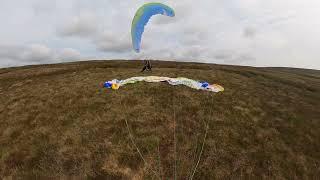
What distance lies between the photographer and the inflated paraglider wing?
20688 millimetres

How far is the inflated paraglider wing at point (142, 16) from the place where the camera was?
814 inches

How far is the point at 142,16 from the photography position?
67.9ft

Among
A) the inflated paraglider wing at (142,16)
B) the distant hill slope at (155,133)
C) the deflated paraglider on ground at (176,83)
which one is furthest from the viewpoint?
the deflated paraglider on ground at (176,83)

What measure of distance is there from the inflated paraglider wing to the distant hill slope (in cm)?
681

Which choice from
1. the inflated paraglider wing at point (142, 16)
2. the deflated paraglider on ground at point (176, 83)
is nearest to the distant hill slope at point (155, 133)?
the deflated paraglider on ground at point (176, 83)

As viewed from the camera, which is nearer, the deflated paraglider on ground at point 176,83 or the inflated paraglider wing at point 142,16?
the inflated paraglider wing at point 142,16

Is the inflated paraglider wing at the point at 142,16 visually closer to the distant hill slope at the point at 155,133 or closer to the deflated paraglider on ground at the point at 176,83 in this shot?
the distant hill slope at the point at 155,133

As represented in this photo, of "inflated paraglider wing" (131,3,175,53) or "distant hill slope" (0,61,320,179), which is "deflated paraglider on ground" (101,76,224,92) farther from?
"inflated paraglider wing" (131,3,175,53)

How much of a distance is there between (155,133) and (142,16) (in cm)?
892

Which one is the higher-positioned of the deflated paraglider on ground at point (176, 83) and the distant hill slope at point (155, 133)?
the deflated paraglider on ground at point (176, 83)

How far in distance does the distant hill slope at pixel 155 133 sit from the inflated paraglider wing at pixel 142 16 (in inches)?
268

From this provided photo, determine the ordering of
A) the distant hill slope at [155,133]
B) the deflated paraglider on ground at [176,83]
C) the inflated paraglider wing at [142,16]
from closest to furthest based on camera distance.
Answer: the distant hill slope at [155,133] < the inflated paraglider wing at [142,16] < the deflated paraglider on ground at [176,83]

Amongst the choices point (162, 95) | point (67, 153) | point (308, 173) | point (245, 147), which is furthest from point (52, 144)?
point (308, 173)

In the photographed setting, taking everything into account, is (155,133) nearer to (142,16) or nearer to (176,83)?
(142,16)
